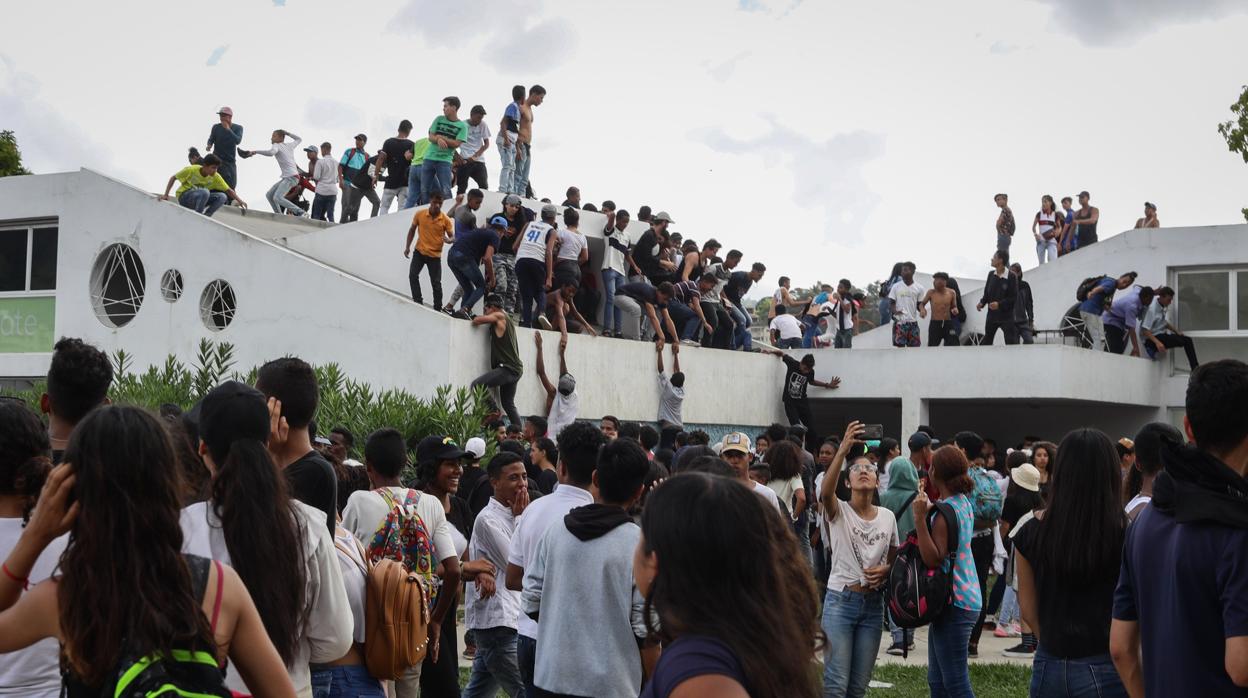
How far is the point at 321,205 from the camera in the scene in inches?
969

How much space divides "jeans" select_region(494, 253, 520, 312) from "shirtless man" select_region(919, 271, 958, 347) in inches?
300

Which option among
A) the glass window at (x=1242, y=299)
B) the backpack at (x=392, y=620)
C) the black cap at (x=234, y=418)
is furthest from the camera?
the glass window at (x=1242, y=299)

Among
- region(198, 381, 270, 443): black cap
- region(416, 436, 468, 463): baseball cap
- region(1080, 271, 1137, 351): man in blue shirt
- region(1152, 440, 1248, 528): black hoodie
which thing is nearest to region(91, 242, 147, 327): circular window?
region(416, 436, 468, 463): baseball cap

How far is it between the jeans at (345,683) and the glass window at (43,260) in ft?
61.8

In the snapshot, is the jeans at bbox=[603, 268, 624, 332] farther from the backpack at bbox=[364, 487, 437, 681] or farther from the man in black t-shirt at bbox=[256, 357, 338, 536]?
the man in black t-shirt at bbox=[256, 357, 338, 536]

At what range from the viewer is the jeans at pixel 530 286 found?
18.6 m

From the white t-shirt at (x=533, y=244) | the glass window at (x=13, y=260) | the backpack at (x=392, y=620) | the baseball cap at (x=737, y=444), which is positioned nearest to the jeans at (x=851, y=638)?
the baseball cap at (x=737, y=444)

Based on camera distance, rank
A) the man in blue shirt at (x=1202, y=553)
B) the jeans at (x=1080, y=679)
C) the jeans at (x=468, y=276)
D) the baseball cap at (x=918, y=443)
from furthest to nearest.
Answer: the jeans at (x=468, y=276) < the baseball cap at (x=918, y=443) < the jeans at (x=1080, y=679) < the man in blue shirt at (x=1202, y=553)

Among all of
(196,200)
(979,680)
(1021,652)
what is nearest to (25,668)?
(979,680)

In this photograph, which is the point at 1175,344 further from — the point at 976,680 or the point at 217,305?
the point at 217,305

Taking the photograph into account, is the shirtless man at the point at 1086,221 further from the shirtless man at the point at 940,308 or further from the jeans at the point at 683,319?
the jeans at the point at 683,319

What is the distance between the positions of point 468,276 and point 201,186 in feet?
17.2

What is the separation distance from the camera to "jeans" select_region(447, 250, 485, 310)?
1820 centimetres

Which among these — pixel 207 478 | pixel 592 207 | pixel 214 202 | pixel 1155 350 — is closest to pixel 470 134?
pixel 592 207
